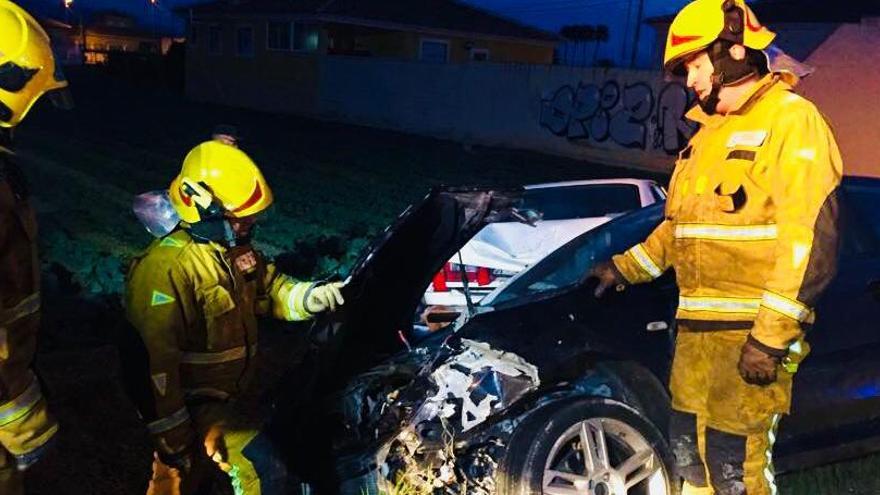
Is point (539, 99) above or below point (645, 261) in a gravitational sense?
below

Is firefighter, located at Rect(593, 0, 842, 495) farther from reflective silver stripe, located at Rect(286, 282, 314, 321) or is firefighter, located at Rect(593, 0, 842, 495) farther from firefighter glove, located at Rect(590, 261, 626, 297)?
reflective silver stripe, located at Rect(286, 282, 314, 321)

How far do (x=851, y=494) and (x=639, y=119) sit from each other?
49.0ft

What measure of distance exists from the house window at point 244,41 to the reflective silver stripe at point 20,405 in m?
30.4

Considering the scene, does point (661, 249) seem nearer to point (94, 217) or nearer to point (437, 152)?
point (94, 217)

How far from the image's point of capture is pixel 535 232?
19.2 ft

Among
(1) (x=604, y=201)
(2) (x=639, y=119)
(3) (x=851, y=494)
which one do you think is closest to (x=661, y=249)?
(3) (x=851, y=494)

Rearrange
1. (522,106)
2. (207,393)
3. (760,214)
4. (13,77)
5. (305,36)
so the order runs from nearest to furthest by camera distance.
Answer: (13,77) < (760,214) < (207,393) < (522,106) < (305,36)

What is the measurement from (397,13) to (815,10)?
17311 mm

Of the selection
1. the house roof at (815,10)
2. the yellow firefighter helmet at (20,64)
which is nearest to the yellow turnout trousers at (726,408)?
the yellow firefighter helmet at (20,64)

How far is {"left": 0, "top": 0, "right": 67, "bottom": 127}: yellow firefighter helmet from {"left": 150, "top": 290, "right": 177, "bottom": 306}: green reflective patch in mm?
694

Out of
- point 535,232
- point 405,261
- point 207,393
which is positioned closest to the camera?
point 207,393

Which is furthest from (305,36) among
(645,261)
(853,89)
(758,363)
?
(758,363)

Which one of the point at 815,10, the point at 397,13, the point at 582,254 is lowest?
the point at 582,254

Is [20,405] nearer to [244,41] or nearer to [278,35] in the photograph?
[278,35]
